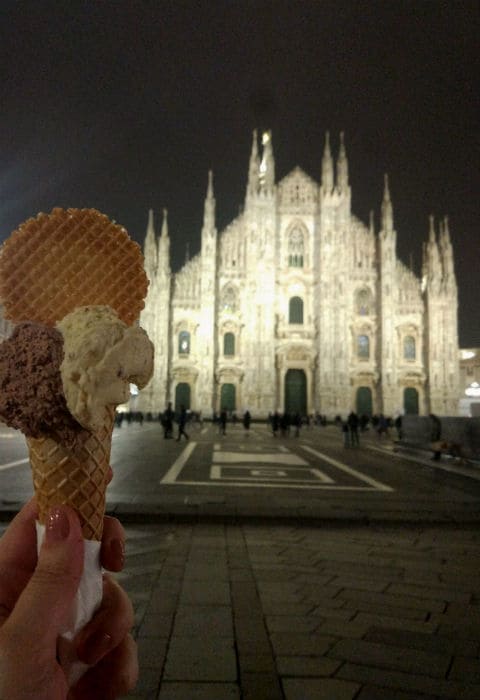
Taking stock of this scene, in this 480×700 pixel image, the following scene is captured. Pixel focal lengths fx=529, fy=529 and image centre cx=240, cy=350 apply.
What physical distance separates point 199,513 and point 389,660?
342 centimetres

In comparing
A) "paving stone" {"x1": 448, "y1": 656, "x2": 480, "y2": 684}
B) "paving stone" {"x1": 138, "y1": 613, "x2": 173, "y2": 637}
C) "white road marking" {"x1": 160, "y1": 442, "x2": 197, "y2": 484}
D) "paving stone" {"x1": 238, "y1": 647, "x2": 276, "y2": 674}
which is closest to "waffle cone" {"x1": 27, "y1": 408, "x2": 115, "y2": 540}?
"paving stone" {"x1": 238, "y1": 647, "x2": 276, "y2": 674}

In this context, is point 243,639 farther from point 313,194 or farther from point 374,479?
point 313,194

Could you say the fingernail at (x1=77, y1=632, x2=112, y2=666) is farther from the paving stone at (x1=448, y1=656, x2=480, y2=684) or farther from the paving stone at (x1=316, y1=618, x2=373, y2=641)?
the paving stone at (x1=316, y1=618, x2=373, y2=641)

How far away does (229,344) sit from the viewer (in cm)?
3541

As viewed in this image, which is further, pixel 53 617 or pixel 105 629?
pixel 105 629

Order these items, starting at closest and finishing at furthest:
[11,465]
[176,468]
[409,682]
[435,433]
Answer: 1. [409,682]
2. [11,465]
3. [176,468]
4. [435,433]

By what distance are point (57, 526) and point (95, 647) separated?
27 centimetres

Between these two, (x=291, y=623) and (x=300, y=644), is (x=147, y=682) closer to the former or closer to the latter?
(x=300, y=644)

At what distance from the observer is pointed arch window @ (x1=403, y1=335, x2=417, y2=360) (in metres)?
35.6

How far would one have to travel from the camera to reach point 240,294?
3516cm

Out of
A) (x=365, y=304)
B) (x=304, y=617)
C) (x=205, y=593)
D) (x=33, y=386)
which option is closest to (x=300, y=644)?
(x=304, y=617)

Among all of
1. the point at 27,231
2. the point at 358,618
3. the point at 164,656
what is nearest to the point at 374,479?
the point at 358,618

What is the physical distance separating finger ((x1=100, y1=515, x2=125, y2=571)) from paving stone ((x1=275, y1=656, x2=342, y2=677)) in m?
1.51

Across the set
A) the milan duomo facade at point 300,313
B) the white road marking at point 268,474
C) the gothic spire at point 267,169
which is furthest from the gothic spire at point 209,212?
the white road marking at point 268,474
